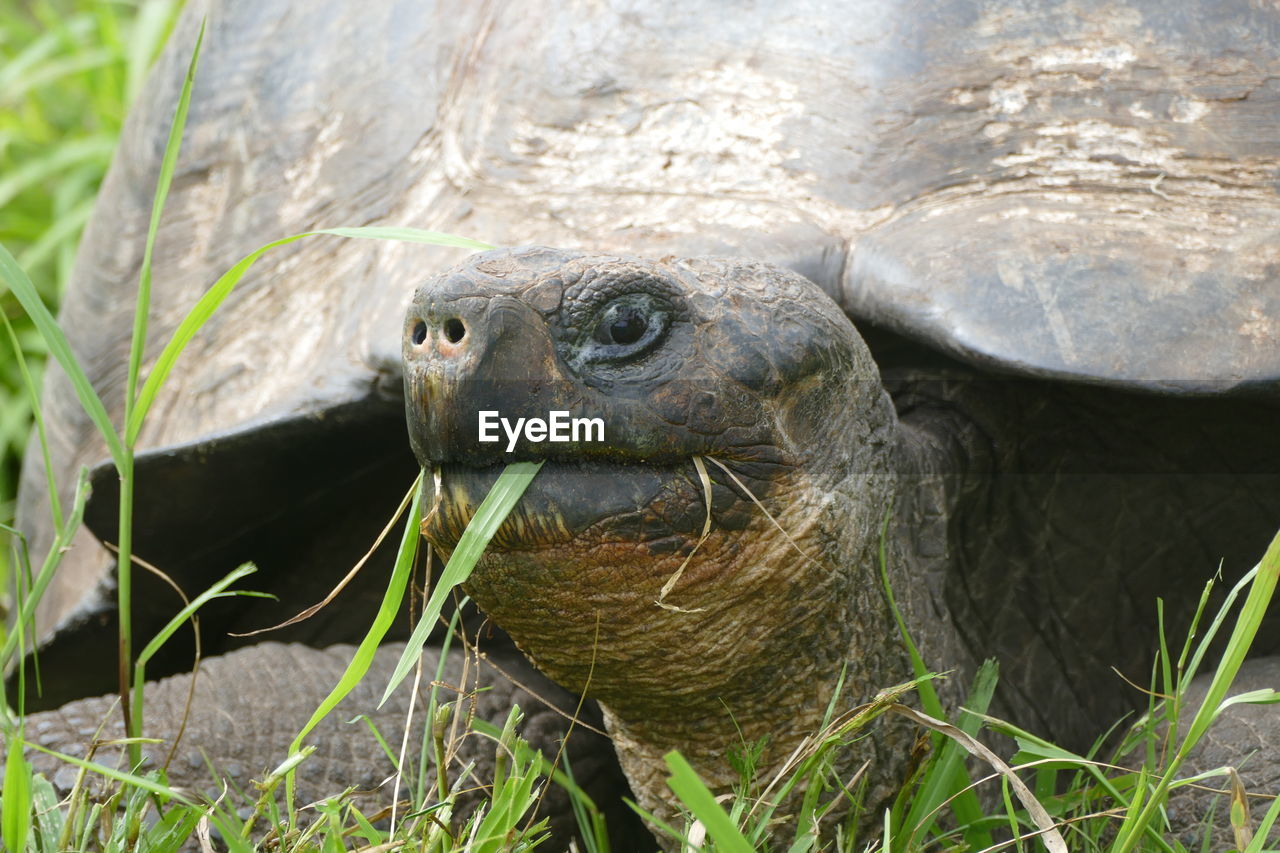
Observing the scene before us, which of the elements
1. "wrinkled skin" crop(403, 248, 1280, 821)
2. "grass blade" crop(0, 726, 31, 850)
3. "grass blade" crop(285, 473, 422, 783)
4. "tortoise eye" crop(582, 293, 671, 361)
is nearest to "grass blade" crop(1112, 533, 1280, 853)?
"wrinkled skin" crop(403, 248, 1280, 821)

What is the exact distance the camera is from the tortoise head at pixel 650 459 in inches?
54.9

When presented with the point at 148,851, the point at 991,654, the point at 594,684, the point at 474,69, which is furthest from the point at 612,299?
the point at 474,69

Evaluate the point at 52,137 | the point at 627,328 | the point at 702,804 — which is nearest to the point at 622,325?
the point at 627,328

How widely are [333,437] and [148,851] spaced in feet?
2.71

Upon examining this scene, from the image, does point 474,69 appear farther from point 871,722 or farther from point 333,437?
point 871,722

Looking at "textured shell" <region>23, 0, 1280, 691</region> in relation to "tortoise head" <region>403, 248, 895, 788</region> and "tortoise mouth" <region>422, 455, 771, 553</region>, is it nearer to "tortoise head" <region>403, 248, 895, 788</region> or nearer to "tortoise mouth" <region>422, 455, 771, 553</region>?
"tortoise head" <region>403, 248, 895, 788</region>

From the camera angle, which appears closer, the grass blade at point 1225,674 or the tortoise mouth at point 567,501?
the grass blade at point 1225,674

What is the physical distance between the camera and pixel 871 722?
1704mm

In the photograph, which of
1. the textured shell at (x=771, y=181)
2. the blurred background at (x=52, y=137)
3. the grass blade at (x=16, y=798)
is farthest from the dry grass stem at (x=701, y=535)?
the blurred background at (x=52, y=137)

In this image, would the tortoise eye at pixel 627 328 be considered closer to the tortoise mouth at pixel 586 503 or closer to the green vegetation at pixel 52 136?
the tortoise mouth at pixel 586 503

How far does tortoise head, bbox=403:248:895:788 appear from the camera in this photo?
54.9 inches

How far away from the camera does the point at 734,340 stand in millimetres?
1517

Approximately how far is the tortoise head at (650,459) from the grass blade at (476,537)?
0.05 feet

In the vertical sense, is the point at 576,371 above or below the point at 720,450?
above
